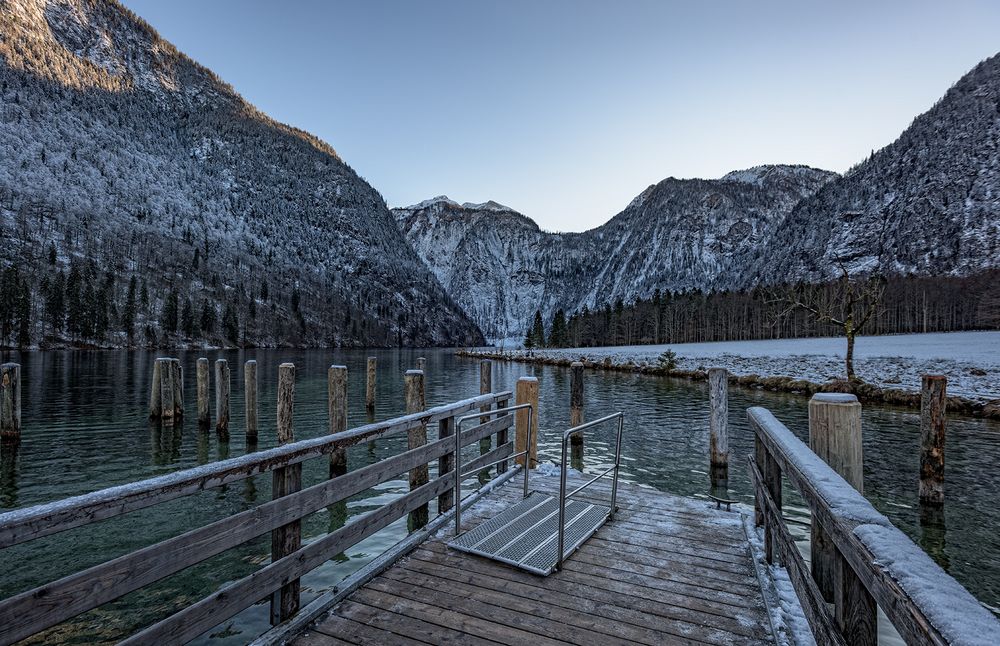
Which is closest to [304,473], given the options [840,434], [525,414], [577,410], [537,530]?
[525,414]

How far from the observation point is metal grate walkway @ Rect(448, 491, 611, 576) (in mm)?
5262

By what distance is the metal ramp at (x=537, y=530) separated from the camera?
5.16 m

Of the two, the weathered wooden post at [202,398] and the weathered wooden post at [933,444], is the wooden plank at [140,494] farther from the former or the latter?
the weathered wooden post at [202,398]

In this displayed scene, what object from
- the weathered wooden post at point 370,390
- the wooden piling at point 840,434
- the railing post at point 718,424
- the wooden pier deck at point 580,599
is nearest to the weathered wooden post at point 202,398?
the weathered wooden post at point 370,390

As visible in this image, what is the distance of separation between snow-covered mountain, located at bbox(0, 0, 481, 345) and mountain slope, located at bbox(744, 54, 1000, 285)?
14730 centimetres

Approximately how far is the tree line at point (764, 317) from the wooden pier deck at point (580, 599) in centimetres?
8881

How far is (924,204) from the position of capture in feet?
517

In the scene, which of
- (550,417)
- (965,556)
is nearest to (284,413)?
(550,417)

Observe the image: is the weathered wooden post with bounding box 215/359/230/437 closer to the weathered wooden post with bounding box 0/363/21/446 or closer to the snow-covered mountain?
the weathered wooden post with bounding box 0/363/21/446

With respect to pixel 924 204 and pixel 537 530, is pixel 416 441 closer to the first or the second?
pixel 537 530

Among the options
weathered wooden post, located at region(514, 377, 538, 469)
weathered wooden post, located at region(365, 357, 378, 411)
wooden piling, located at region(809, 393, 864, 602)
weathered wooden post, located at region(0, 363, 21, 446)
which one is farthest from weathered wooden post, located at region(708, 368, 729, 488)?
weathered wooden post, located at region(0, 363, 21, 446)

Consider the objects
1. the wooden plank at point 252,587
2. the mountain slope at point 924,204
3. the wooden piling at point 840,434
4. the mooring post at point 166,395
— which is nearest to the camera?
the wooden plank at point 252,587

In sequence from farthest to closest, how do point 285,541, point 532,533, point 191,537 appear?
point 532,533 < point 285,541 < point 191,537

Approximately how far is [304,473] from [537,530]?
328 inches
